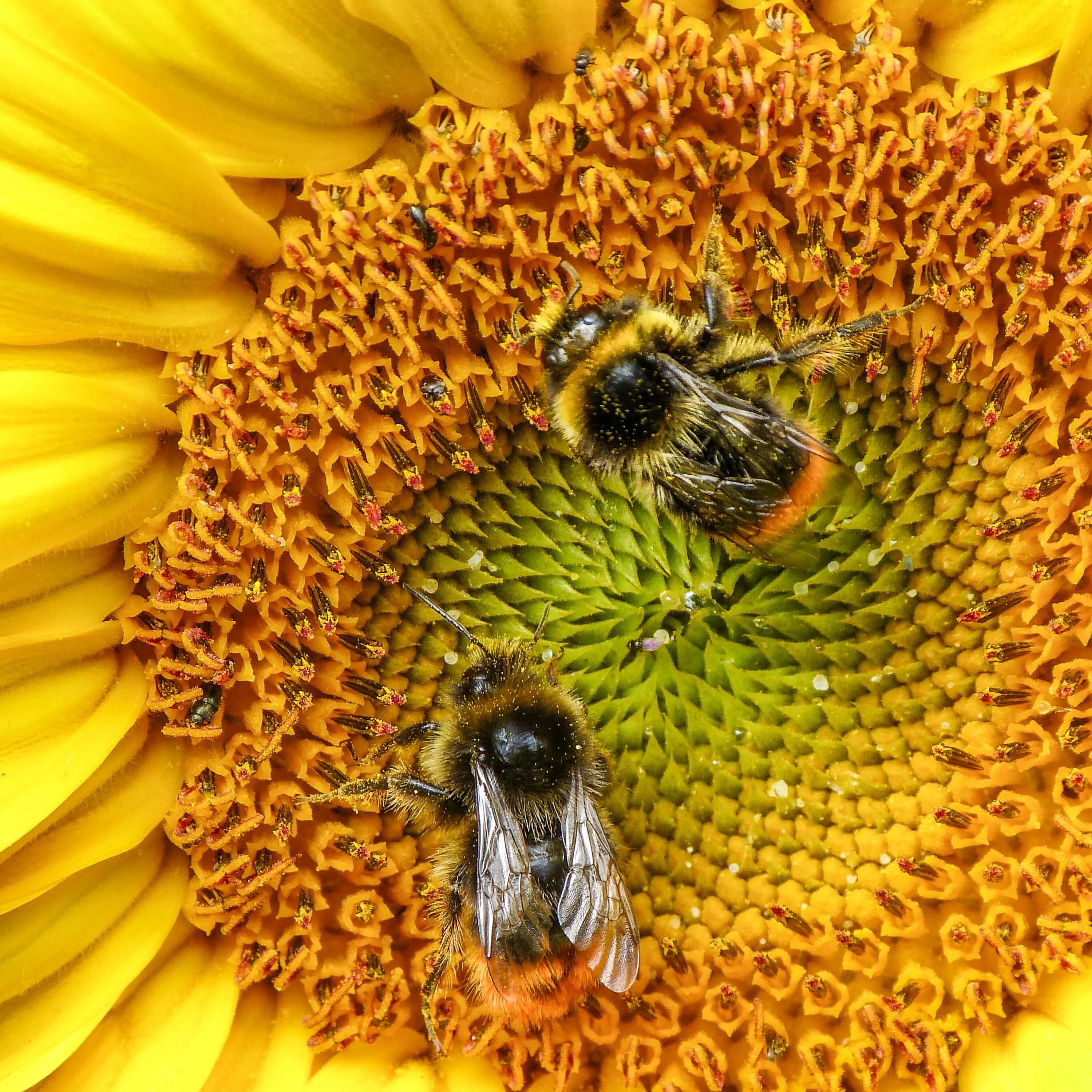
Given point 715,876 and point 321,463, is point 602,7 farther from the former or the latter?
point 715,876

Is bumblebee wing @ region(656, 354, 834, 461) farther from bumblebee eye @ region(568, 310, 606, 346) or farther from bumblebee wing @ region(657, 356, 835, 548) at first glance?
bumblebee eye @ region(568, 310, 606, 346)

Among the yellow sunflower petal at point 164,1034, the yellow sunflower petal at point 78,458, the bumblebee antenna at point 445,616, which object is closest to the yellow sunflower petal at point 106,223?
the yellow sunflower petal at point 78,458

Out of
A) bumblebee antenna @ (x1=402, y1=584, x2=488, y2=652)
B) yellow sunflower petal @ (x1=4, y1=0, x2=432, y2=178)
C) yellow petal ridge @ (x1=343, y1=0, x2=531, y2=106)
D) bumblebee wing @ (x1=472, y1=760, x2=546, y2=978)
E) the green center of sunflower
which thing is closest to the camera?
yellow sunflower petal @ (x1=4, y1=0, x2=432, y2=178)

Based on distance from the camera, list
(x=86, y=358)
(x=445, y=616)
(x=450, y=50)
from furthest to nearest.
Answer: (x=445, y=616) → (x=86, y=358) → (x=450, y=50)

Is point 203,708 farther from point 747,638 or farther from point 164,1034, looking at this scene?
point 747,638

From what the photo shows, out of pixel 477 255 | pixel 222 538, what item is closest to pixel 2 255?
pixel 222 538

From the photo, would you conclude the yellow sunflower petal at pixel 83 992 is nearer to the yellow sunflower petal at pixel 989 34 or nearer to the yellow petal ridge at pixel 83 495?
the yellow petal ridge at pixel 83 495

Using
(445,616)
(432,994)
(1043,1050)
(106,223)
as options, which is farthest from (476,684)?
(1043,1050)

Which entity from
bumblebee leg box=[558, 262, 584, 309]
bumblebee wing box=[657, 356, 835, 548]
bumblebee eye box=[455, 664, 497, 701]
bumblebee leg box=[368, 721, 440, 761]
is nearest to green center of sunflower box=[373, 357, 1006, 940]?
bumblebee leg box=[368, 721, 440, 761]

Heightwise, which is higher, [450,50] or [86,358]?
[450,50]
